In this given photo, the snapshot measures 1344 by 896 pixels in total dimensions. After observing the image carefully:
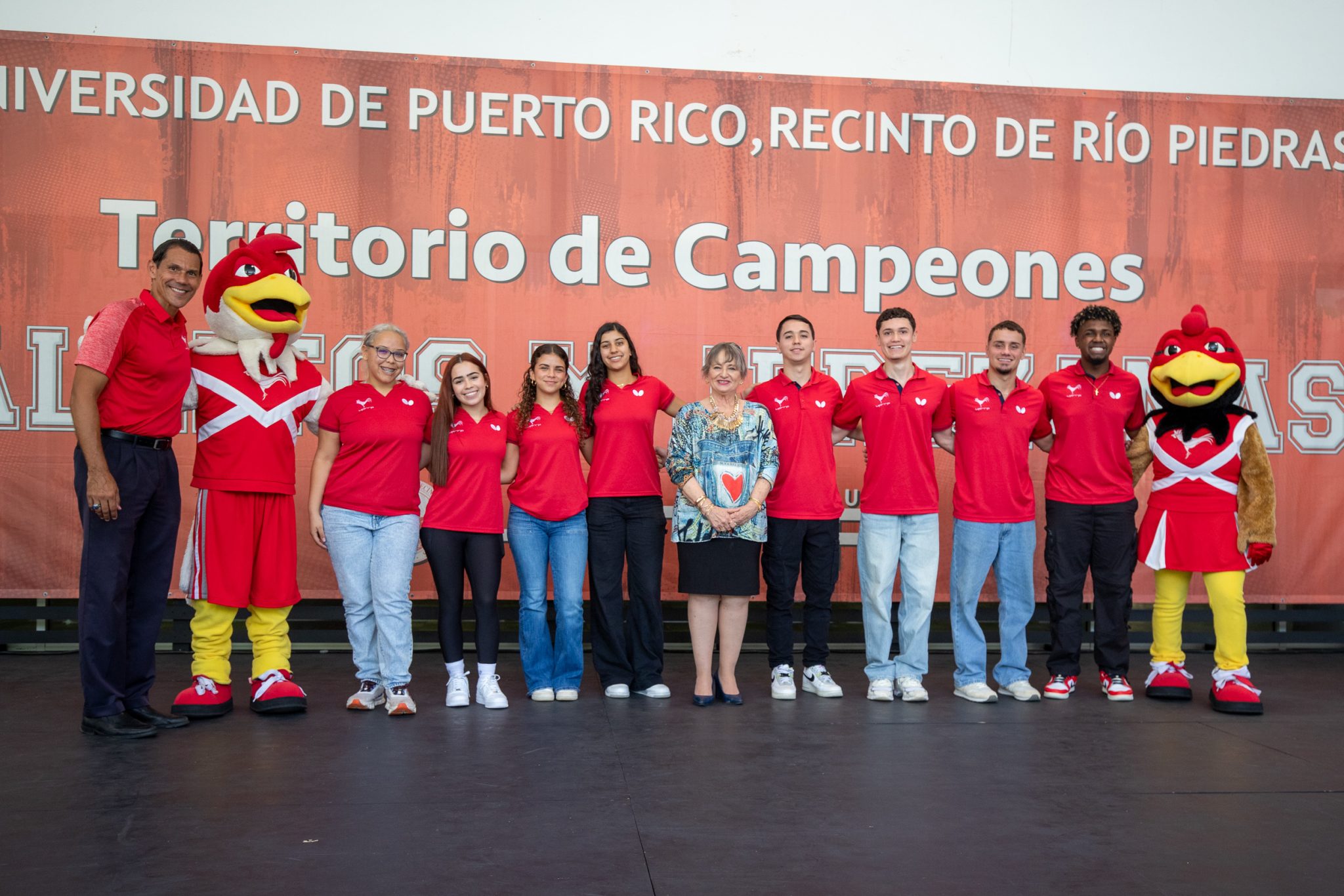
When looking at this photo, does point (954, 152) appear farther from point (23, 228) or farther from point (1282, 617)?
point (23, 228)

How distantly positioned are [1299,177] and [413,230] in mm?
4312

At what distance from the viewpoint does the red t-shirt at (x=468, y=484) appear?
12.4ft

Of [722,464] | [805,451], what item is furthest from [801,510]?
[722,464]

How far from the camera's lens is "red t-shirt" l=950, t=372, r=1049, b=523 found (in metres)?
3.96

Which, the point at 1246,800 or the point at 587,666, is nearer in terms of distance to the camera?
the point at 1246,800

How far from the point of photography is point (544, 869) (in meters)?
2.22

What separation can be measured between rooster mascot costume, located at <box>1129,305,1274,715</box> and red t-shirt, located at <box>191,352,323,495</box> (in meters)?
3.23

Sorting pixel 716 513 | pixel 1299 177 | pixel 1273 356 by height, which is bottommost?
pixel 716 513

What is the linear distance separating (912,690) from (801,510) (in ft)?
2.64

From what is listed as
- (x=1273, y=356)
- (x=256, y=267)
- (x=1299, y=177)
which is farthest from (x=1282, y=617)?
(x=256, y=267)

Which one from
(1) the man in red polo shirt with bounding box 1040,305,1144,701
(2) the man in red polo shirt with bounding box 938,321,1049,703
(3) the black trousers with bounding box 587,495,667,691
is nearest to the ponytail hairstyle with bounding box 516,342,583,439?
(3) the black trousers with bounding box 587,495,667,691

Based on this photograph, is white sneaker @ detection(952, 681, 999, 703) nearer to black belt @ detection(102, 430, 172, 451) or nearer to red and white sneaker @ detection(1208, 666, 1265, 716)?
red and white sneaker @ detection(1208, 666, 1265, 716)

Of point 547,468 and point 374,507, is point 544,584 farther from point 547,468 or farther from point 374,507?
point 374,507

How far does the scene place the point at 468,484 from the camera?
378cm
